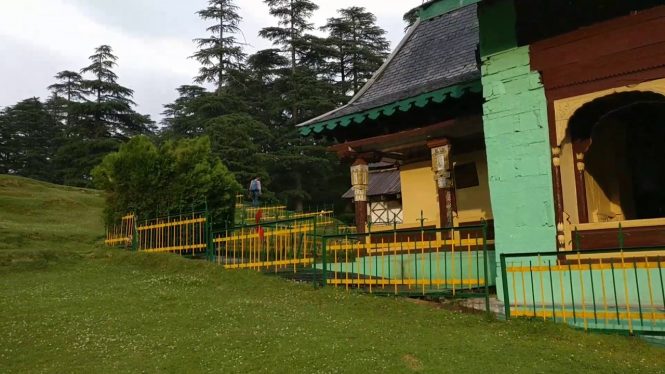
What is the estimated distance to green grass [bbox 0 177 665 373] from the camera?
5.27m

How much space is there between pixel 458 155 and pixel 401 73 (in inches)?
91.1

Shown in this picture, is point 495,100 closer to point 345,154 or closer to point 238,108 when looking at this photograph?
point 345,154

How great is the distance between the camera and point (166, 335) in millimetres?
6461

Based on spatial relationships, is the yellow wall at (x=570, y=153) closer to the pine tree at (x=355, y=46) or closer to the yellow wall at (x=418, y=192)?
the yellow wall at (x=418, y=192)

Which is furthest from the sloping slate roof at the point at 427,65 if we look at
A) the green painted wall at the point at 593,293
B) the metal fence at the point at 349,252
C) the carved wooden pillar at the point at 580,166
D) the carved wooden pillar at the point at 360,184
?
the green painted wall at the point at 593,293

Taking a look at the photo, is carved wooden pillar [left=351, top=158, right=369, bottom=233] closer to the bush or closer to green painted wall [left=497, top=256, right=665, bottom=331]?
green painted wall [left=497, top=256, right=665, bottom=331]

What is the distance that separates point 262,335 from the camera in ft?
20.3

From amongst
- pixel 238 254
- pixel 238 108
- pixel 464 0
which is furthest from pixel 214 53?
pixel 464 0

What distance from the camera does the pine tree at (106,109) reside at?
144 feet

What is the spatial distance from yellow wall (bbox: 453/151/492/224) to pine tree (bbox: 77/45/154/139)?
3844cm

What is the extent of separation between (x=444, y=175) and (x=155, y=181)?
8.23 metres

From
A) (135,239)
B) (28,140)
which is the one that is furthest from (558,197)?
(28,140)

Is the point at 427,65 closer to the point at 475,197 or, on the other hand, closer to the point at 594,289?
the point at 475,197

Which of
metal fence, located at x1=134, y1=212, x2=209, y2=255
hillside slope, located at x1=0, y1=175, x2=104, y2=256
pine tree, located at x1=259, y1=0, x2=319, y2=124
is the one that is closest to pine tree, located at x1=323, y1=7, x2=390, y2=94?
pine tree, located at x1=259, y1=0, x2=319, y2=124
